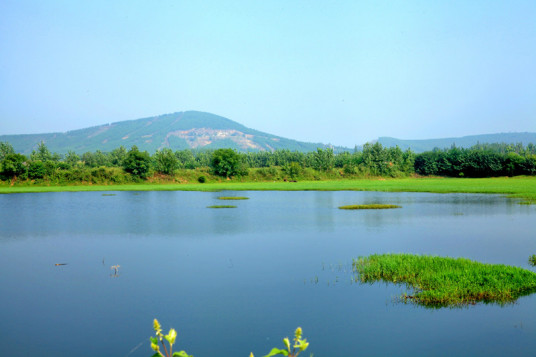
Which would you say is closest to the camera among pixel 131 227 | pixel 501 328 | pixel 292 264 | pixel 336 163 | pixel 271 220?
pixel 501 328

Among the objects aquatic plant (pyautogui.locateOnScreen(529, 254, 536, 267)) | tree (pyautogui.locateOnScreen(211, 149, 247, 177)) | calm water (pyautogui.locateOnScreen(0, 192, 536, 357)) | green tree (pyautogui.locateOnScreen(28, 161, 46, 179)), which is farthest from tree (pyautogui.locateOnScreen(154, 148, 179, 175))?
aquatic plant (pyautogui.locateOnScreen(529, 254, 536, 267))

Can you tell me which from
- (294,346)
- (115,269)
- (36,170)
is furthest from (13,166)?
(294,346)

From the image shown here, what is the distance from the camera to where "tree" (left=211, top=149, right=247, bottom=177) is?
96.2 meters

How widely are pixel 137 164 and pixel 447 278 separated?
83765 mm

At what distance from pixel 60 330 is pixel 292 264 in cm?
914

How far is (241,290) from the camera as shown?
1426cm

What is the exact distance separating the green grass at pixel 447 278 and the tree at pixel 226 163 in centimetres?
7973

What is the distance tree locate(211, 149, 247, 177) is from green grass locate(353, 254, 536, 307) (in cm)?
7973

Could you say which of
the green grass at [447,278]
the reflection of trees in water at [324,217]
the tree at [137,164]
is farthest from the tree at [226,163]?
the green grass at [447,278]

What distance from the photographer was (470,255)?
61.8ft

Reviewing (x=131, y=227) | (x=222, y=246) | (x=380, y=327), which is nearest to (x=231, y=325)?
(x=380, y=327)

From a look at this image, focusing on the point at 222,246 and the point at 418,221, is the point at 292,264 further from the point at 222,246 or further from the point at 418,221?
the point at 418,221

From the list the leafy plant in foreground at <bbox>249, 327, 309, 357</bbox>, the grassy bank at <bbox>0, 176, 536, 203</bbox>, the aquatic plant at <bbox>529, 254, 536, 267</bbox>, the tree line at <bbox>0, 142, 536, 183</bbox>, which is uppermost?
the tree line at <bbox>0, 142, 536, 183</bbox>

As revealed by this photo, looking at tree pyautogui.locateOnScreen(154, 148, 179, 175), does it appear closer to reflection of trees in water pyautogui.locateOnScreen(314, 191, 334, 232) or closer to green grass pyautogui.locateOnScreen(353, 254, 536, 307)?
reflection of trees in water pyautogui.locateOnScreen(314, 191, 334, 232)
